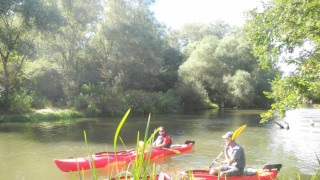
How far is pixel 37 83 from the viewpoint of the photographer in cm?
2370

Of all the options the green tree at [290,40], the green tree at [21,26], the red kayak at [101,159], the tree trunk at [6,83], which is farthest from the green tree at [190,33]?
the green tree at [290,40]

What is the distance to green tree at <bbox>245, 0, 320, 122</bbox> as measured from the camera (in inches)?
240

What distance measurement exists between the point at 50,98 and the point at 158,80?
11.9 m

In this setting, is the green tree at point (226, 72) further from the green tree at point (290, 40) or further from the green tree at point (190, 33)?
the green tree at point (290, 40)

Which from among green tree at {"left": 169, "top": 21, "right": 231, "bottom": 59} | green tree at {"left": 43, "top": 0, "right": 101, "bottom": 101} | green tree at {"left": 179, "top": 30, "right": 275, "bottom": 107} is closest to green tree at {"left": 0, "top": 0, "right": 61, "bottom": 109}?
green tree at {"left": 43, "top": 0, "right": 101, "bottom": 101}

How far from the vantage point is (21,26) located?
17.7 m

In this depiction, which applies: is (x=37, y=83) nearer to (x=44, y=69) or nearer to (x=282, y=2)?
(x=44, y=69)

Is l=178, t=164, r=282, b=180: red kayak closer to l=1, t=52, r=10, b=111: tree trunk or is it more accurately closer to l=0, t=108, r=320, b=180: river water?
l=0, t=108, r=320, b=180: river water

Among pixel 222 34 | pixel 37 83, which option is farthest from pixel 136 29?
pixel 222 34

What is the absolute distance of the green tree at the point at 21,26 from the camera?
55.6 feet

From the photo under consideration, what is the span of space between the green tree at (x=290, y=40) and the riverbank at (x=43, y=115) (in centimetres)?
1550

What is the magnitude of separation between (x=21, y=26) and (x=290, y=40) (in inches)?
665

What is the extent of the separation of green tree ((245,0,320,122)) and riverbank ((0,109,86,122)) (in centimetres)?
1550

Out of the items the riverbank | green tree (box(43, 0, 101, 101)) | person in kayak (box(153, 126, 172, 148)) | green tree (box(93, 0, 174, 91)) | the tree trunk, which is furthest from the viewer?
green tree (box(93, 0, 174, 91))
